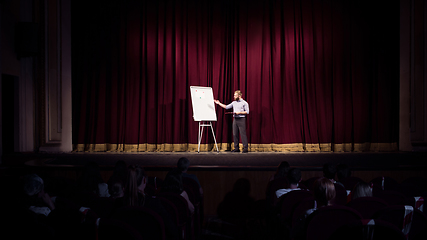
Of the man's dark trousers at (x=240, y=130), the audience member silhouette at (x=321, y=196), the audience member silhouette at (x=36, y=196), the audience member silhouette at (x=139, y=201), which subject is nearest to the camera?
the audience member silhouette at (x=321, y=196)

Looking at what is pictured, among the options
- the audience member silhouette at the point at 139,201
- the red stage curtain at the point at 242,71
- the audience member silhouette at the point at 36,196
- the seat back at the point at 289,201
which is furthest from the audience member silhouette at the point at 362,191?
the red stage curtain at the point at 242,71

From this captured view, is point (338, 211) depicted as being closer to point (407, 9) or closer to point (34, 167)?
point (34, 167)

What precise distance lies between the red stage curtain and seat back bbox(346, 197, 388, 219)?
5358mm

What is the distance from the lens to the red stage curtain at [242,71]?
7.27 metres

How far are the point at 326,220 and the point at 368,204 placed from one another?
543 millimetres

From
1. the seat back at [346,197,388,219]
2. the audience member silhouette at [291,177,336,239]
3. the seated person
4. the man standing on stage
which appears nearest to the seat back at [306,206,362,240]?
the audience member silhouette at [291,177,336,239]

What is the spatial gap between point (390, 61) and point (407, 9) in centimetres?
125

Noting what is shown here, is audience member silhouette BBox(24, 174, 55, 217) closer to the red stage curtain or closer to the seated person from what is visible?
the seated person

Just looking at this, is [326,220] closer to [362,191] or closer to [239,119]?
[362,191]

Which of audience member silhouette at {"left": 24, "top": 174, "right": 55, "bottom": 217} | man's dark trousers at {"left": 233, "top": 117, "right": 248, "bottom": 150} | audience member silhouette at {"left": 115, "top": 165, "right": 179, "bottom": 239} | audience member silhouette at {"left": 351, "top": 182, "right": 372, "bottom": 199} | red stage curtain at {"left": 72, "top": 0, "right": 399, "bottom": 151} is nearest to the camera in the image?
audience member silhouette at {"left": 115, "top": 165, "right": 179, "bottom": 239}

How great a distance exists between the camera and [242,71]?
24.4 feet

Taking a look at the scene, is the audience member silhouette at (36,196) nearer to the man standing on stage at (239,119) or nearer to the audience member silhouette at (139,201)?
the audience member silhouette at (139,201)

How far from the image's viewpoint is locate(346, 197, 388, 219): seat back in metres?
1.93

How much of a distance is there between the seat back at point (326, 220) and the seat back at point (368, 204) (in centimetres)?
40
